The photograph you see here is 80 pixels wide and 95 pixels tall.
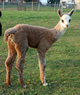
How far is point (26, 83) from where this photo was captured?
13.8 feet

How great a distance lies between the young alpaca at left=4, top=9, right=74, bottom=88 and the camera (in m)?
3.60

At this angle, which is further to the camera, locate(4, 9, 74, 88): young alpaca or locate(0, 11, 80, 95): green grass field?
locate(0, 11, 80, 95): green grass field

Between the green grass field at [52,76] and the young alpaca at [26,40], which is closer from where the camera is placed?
the young alpaca at [26,40]

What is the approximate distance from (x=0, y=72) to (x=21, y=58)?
4.76 ft

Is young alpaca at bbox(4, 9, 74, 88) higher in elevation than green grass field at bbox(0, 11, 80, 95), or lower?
higher

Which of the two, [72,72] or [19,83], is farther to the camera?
[72,72]

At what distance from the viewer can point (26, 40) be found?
3.69 m

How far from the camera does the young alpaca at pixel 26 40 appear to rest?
3600 mm

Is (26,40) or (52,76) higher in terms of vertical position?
(26,40)

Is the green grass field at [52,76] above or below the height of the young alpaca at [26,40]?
below

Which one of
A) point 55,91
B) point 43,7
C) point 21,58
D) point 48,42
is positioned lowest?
point 55,91

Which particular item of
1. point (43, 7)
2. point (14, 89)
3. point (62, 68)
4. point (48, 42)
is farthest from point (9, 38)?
point (43, 7)

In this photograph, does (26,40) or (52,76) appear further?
(52,76)

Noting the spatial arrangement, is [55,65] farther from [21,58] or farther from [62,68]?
[21,58]
